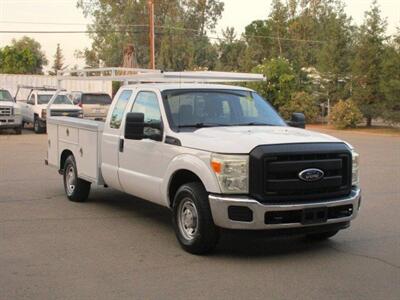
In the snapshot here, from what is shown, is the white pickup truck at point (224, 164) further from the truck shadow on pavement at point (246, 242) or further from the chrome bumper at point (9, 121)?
the chrome bumper at point (9, 121)

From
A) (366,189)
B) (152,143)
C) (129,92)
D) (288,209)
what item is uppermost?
(129,92)

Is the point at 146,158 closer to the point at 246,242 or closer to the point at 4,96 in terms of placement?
the point at 246,242

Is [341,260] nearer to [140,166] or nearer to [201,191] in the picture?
[201,191]

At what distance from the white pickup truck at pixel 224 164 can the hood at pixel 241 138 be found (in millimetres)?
11

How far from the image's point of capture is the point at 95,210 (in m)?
9.42

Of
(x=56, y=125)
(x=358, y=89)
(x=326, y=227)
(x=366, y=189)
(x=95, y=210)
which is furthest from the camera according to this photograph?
(x=358, y=89)

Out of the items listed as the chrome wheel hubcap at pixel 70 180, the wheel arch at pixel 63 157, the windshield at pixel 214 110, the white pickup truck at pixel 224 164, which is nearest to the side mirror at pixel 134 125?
the white pickup truck at pixel 224 164

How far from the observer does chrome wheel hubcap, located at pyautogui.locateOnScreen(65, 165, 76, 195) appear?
10.2 metres

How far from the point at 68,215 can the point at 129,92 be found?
2043 millimetres

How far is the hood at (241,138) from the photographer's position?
21.1ft

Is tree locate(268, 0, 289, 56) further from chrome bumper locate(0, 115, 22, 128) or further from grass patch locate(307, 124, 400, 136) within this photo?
chrome bumper locate(0, 115, 22, 128)

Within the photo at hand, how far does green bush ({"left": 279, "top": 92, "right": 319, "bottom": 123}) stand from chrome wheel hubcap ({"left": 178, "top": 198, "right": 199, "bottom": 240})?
28.1 meters

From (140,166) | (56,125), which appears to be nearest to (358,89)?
(56,125)

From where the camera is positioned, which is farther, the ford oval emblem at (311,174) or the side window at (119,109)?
the side window at (119,109)
